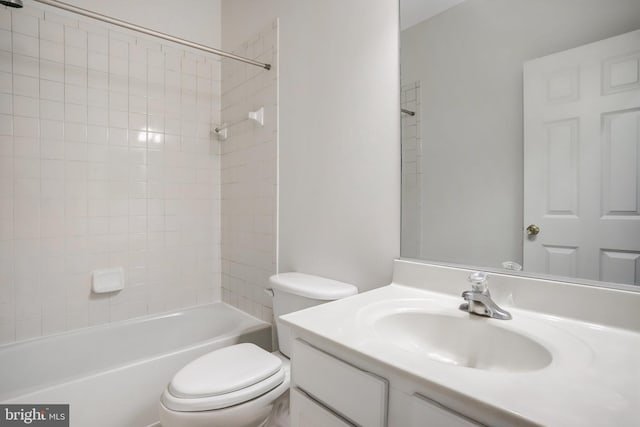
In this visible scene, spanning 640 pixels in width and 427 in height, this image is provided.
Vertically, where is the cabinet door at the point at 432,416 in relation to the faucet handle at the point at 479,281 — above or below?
below

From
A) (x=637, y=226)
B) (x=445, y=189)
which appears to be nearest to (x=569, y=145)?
(x=637, y=226)

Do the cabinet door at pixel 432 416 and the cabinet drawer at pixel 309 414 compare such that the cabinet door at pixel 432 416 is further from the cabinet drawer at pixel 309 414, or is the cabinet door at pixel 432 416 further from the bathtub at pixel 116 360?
the bathtub at pixel 116 360

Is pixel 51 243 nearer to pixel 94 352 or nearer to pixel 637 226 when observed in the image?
pixel 94 352

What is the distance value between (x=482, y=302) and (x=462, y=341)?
12 cm

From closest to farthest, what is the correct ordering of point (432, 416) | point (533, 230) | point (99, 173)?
1. point (432, 416)
2. point (533, 230)
3. point (99, 173)

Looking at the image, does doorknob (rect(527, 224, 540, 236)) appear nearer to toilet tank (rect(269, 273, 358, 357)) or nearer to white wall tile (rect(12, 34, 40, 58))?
toilet tank (rect(269, 273, 358, 357))

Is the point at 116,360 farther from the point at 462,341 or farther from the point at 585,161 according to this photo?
the point at 585,161

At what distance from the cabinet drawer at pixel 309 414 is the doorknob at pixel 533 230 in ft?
2.38

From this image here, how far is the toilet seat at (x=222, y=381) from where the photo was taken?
3.43 ft

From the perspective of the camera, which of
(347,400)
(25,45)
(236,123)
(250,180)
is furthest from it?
(236,123)

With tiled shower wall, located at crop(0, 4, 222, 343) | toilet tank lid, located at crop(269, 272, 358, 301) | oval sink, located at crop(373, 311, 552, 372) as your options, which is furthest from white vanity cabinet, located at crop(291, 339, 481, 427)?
tiled shower wall, located at crop(0, 4, 222, 343)

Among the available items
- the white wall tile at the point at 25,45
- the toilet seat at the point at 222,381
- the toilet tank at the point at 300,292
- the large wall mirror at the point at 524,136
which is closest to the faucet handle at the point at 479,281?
the large wall mirror at the point at 524,136

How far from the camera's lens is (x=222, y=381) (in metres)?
1.11

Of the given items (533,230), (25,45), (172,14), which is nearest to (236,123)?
(172,14)
